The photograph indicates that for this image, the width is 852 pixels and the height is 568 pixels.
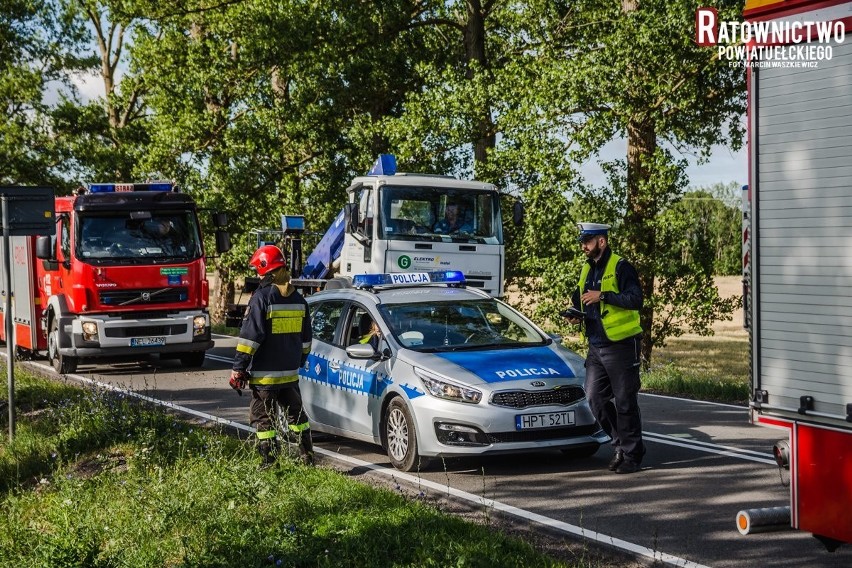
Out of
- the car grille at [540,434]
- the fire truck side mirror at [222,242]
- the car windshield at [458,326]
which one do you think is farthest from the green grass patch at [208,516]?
the fire truck side mirror at [222,242]

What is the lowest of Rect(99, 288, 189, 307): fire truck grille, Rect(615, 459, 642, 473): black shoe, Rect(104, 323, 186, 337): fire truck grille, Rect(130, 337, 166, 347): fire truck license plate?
Rect(615, 459, 642, 473): black shoe

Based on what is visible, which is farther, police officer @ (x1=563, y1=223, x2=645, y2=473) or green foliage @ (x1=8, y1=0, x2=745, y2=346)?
green foliage @ (x1=8, y1=0, x2=745, y2=346)

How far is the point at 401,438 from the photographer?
9766 millimetres

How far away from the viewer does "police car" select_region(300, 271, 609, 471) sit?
923 cm

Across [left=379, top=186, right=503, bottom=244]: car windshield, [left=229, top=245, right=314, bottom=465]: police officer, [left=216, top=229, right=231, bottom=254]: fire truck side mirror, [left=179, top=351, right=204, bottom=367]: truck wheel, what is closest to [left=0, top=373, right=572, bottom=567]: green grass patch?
[left=229, top=245, right=314, bottom=465]: police officer

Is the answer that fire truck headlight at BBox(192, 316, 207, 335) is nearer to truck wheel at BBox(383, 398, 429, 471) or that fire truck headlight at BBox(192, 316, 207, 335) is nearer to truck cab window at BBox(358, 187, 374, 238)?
truck cab window at BBox(358, 187, 374, 238)

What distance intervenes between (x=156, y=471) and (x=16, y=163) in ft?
104

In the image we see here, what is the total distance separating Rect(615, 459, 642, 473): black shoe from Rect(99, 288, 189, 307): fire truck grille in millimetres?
10820

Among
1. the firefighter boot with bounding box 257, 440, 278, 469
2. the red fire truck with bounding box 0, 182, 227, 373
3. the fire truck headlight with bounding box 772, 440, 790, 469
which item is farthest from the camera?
the red fire truck with bounding box 0, 182, 227, 373

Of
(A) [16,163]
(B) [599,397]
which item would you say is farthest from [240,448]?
(A) [16,163]

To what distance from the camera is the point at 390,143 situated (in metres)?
26.9

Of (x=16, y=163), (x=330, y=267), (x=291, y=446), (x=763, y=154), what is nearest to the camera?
(x=763, y=154)

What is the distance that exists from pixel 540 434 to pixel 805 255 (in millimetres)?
3767

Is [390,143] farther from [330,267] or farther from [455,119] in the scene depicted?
[330,267]
